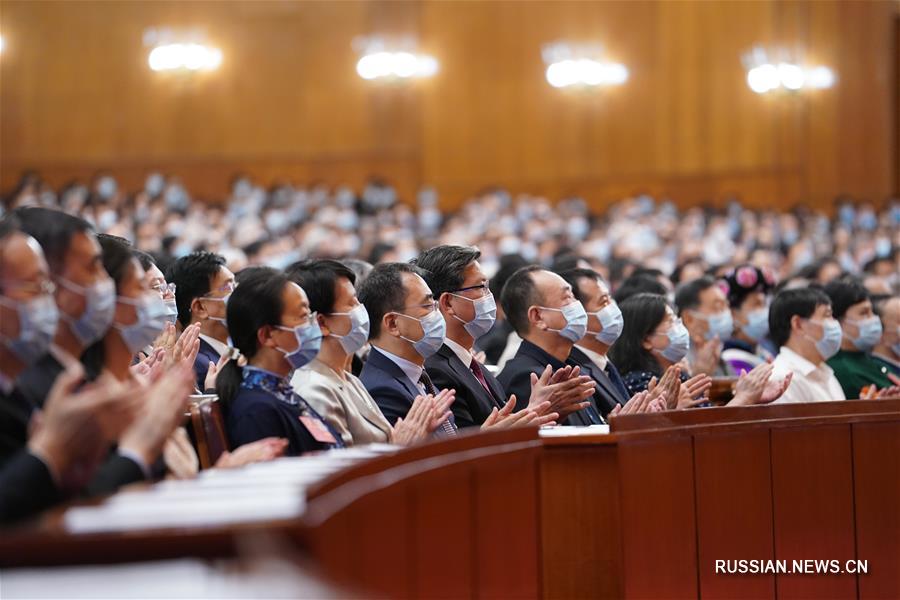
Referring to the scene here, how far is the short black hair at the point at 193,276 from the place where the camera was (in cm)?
476

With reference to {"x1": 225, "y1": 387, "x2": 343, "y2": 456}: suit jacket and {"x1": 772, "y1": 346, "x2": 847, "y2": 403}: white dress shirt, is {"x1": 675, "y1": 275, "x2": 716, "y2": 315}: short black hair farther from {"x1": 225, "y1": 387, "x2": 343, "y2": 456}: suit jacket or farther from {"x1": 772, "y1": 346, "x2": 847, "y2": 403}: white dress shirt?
{"x1": 225, "y1": 387, "x2": 343, "y2": 456}: suit jacket

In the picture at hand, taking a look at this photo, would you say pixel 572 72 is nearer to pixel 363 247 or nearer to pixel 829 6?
pixel 829 6

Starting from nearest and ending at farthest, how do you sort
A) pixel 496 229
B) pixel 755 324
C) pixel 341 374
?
pixel 341 374 → pixel 755 324 → pixel 496 229

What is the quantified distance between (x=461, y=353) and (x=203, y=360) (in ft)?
3.05

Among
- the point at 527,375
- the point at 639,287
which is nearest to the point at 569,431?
the point at 527,375

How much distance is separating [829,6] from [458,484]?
54.3 feet

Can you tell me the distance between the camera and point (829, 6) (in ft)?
59.2

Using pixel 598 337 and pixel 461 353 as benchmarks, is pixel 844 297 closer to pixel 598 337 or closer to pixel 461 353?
pixel 598 337

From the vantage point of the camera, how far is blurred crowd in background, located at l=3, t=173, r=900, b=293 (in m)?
9.62

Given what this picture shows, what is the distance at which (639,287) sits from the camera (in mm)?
6074

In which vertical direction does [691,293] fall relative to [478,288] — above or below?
above

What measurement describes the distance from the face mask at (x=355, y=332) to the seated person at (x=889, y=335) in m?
3.06

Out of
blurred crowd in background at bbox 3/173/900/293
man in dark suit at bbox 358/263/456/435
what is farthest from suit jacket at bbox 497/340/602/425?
blurred crowd in background at bbox 3/173/900/293

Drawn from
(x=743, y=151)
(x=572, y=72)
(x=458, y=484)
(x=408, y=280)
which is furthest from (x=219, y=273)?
(x=743, y=151)
